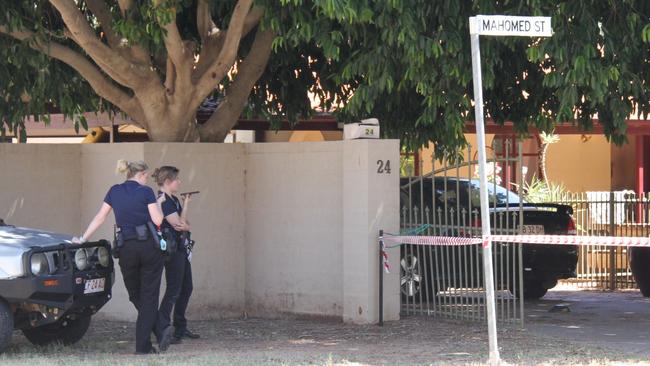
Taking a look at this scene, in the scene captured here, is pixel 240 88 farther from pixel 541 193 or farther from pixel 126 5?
pixel 541 193

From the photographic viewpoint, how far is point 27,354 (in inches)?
392

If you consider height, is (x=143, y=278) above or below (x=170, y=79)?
below

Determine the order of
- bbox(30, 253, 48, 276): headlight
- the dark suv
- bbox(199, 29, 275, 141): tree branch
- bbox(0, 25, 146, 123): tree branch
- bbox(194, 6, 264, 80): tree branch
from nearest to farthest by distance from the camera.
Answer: bbox(30, 253, 48, 276): headlight → the dark suv → bbox(0, 25, 146, 123): tree branch → bbox(194, 6, 264, 80): tree branch → bbox(199, 29, 275, 141): tree branch

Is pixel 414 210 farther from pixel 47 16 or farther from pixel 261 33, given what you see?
pixel 47 16

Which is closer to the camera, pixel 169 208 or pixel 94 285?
pixel 94 285

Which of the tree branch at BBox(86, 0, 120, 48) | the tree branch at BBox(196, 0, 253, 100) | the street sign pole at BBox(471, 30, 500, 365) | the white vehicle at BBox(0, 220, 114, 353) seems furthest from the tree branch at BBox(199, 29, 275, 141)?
the street sign pole at BBox(471, 30, 500, 365)

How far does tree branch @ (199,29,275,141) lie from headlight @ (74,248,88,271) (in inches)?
132

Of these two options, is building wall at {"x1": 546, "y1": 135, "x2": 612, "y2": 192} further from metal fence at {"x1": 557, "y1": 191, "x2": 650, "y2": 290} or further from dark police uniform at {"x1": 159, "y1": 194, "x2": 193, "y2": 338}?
dark police uniform at {"x1": 159, "y1": 194, "x2": 193, "y2": 338}

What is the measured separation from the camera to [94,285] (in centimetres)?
991

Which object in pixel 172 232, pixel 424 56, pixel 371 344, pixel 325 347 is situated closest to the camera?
pixel 172 232

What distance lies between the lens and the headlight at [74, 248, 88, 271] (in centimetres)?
988

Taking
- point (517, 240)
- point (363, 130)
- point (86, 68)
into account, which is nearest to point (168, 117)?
point (86, 68)

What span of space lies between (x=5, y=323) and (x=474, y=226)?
5.03 m

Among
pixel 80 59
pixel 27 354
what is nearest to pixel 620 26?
pixel 80 59
